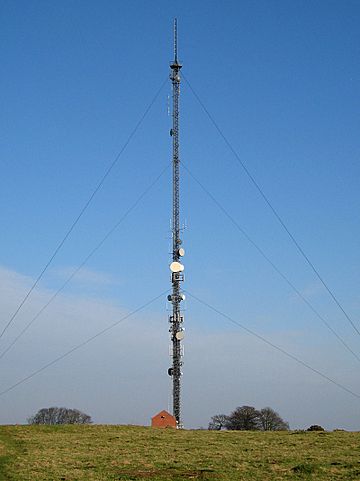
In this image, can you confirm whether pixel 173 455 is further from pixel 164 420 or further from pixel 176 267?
pixel 176 267

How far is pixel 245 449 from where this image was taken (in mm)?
37750

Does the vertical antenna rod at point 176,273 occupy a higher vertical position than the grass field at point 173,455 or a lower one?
higher

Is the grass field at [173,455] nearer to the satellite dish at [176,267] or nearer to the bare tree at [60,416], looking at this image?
the satellite dish at [176,267]

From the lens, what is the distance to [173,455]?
35281 millimetres

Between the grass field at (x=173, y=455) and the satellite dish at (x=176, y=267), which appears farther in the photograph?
the satellite dish at (x=176, y=267)

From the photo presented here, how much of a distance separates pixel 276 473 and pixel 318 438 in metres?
16.0

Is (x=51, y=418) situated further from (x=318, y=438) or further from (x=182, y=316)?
(x=318, y=438)

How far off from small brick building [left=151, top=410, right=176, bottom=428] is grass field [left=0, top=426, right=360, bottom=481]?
22.1 feet

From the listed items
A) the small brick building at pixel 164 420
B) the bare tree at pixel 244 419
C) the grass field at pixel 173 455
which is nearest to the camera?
the grass field at pixel 173 455

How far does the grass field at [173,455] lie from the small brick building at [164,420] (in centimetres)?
672

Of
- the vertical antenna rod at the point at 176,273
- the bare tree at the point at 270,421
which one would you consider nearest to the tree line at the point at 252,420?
the bare tree at the point at 270,421

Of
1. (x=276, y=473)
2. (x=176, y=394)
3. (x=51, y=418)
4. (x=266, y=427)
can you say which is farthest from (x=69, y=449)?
(x=51, y=418)

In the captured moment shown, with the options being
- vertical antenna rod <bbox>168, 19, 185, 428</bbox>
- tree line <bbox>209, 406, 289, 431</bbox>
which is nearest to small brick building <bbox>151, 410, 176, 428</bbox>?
vertical antenna rod <bbox>168, 19, 185, 428</bbox>

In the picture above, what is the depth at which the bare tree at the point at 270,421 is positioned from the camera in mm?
115562
